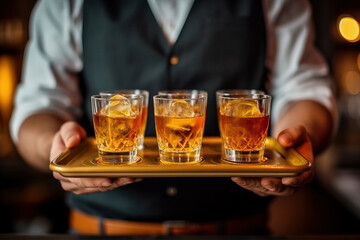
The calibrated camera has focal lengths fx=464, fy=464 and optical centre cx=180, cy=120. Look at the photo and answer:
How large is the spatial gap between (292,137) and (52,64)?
95 centimetres

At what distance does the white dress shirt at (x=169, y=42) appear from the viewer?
170cm

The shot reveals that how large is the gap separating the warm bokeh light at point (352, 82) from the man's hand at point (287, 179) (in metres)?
2.79

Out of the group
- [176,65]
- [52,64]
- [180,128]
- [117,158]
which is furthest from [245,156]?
[52,64]

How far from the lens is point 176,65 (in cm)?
167

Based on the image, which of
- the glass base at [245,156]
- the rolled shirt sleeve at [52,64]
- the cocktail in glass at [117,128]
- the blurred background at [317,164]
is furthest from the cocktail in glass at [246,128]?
Result: the blurred background at [317,164]

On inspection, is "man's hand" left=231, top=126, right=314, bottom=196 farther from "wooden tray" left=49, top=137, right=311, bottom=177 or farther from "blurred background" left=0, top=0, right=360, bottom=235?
"blurred background" left=0, top=0, right=360, bottom=235

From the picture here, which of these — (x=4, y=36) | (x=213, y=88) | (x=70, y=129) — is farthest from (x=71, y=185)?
(x=4, y=36)

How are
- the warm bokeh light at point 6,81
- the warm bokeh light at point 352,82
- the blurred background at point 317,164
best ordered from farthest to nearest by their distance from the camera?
the warm bokeh light at point 352,82 < the warm bokeh light at point 6,81 < the blurred background at point 317,164

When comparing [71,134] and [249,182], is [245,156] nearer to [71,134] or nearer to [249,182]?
[249,182]

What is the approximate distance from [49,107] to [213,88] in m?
0.61

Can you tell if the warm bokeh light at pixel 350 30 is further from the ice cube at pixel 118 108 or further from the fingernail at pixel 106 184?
the fingernail at pixel 106 184

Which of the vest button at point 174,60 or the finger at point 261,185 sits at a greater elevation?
the vest button at point 174,60

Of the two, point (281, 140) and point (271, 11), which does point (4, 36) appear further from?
point (281, 140)

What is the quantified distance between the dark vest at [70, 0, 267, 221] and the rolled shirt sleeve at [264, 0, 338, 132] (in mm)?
69
